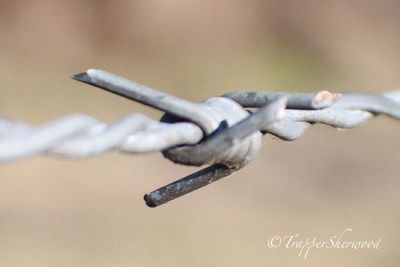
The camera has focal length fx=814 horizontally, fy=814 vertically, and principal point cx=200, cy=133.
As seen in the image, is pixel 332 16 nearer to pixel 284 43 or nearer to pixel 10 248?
pixel 284 43

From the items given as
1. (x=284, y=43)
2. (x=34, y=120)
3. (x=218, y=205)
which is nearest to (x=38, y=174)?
(x=34, y=120)

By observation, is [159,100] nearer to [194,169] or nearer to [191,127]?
[191,127]

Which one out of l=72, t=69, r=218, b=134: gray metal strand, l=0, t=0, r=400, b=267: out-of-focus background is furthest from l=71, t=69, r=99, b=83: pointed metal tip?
l=0, t=0, r=400, b=267: out-of-focus background

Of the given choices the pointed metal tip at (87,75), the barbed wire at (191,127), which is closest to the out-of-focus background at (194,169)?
the barbed wire at (191,127)

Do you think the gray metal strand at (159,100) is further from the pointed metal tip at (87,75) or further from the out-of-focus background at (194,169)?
the out-of-focus background at (194,169)

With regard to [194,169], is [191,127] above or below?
below

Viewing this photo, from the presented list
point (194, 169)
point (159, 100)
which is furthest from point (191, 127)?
point (194, 169)

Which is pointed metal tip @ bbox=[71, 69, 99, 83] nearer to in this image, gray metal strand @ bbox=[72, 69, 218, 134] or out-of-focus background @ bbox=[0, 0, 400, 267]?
gray metal strand @ bbox=[72, 69, 218, 134]
